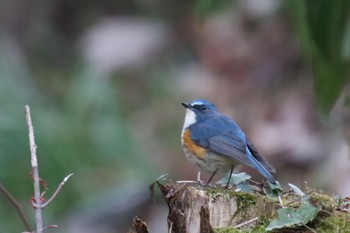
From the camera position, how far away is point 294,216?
4078 millimetres

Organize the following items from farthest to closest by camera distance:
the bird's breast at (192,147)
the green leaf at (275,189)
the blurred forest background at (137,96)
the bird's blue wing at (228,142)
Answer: the blurred forest background at (137,96) → the bird's breast at (192,147) → the bird's blue wing at (228,142) → the green leaf at (275,189)

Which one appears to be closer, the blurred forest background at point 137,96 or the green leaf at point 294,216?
the green leaf at point 294,216

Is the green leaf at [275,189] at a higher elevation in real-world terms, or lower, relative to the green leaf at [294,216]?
higher

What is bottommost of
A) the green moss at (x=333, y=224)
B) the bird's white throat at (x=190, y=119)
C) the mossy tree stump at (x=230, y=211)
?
the green moss at (x=333, y=224)

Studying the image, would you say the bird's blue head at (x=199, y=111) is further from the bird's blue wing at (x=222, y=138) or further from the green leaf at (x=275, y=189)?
the green leaf at (x=275, y=189)

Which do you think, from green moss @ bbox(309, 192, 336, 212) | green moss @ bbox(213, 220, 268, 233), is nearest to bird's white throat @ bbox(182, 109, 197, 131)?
green moss @ bbox(309, 192, 336, 212)

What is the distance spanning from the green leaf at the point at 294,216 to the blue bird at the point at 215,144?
37.3 inches

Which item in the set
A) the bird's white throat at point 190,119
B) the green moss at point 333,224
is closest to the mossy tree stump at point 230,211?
the green moss at point 333,224

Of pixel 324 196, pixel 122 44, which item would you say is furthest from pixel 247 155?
pixel 122 44

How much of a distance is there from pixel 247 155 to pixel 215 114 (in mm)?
447

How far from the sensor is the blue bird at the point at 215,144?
208 inches

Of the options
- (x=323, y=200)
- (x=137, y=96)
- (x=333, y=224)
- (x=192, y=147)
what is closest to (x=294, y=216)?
(x=333, y=224)

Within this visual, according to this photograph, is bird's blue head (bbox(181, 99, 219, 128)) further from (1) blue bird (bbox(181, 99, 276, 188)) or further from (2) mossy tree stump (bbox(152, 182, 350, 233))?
(2) mossy tree stump (bbox(152, 182, 350, 233))

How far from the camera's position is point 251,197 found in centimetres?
435
